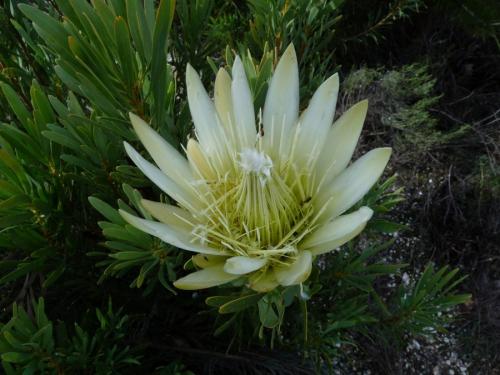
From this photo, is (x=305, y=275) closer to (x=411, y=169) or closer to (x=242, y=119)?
(x=242, y=119)

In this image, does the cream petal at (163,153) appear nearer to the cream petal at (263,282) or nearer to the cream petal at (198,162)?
the cream petal at (198,162)

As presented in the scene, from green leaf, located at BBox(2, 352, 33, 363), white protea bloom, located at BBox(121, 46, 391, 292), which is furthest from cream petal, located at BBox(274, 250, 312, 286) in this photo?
green leaf, located at BBox(2, 352, 33, 363)

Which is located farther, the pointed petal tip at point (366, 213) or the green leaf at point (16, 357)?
the green leaf at point (16, 357)

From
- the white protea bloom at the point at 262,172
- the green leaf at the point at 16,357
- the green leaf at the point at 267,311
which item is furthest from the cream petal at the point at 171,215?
the green leaf at the point at 16,357

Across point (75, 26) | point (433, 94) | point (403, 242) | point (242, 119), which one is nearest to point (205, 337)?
point (242, 119)

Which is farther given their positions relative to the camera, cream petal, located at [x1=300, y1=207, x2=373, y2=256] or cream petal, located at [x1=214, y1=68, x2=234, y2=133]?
cream petal, located at [x1=214, y1=68, x2=234, y2=133]

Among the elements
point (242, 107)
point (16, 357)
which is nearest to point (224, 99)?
point (242, 107)

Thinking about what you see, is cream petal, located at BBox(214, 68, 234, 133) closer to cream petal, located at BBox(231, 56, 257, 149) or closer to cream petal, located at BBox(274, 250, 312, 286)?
cream petal, located at BBox(231, 56, 257, 149)
